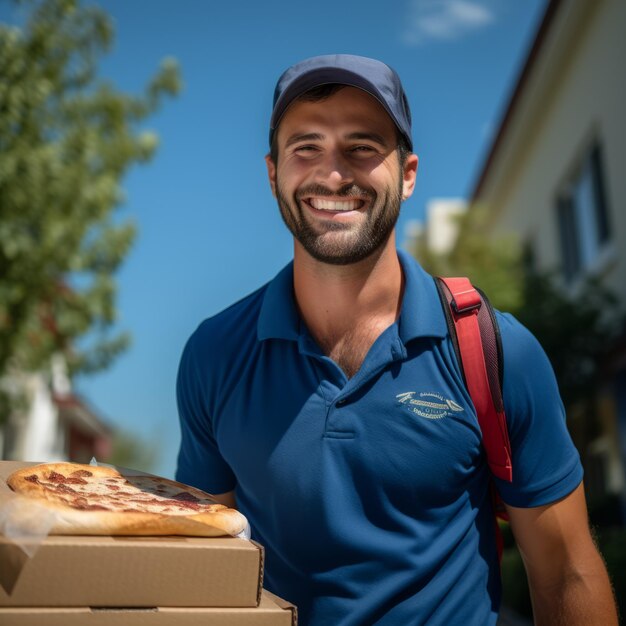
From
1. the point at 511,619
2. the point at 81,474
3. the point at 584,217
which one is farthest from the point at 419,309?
the point at 584,217

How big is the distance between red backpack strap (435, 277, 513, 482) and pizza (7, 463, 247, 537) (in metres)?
0.83

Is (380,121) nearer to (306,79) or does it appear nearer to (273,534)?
(306,79)

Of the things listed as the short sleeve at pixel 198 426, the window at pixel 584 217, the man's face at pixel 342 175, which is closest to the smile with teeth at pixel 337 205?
the man's face at pixel 342 175

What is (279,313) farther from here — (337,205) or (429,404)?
(429,404)

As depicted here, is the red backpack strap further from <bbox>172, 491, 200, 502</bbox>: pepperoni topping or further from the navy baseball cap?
<bbox>172, 491, 200, 502</bbox>: pepperoni topping

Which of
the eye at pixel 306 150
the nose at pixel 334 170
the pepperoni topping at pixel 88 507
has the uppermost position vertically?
the eye at pixel 306 150

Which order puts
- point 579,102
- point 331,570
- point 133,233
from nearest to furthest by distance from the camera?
point 331,570
point 133,233
point 579,102

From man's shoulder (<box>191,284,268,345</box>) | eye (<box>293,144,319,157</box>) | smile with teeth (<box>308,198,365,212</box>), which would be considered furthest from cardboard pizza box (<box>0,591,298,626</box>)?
eye (<box>293,144,319,157</box>)

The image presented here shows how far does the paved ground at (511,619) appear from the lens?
825 cm

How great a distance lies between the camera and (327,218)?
103 inches

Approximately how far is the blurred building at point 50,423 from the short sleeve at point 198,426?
9299 millimetres

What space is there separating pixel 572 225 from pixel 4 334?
926 cm

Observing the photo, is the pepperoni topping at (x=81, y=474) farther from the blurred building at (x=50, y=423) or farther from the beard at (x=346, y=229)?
the blurred building at (x=50, y=423)

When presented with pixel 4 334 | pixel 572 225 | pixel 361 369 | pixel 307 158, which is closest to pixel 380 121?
pixel 307 158
